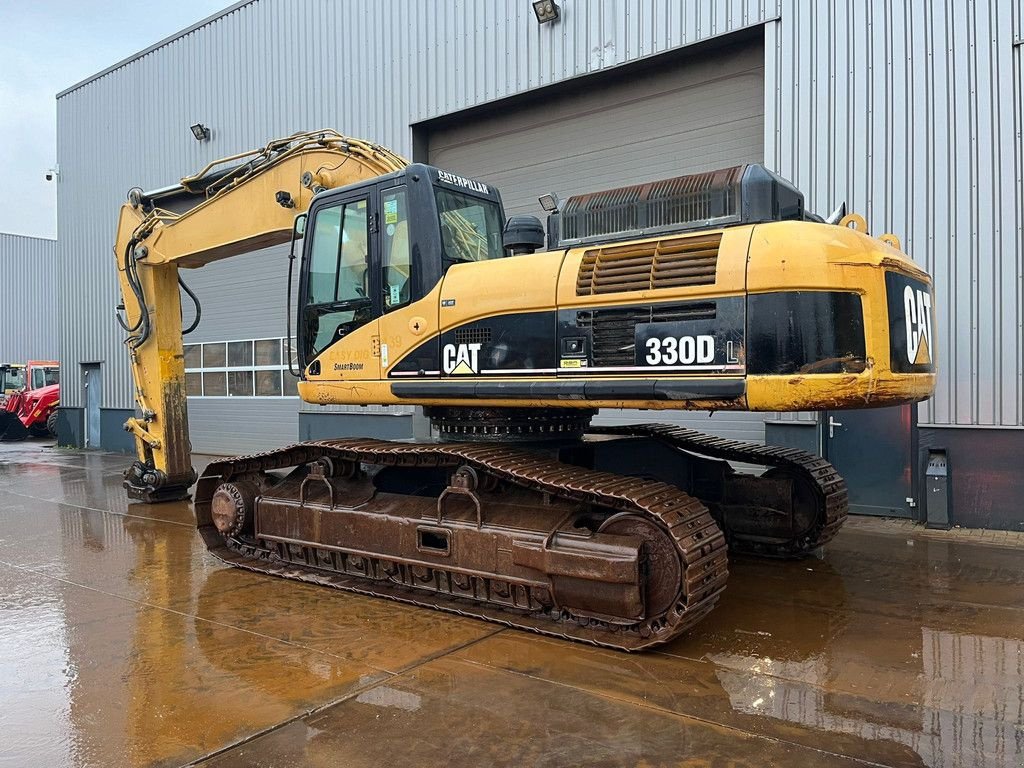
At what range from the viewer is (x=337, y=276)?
20.4ft

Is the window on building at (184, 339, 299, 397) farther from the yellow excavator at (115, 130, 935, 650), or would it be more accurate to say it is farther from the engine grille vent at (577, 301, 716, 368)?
the engine grille vent at (577, 301, 716, 368)

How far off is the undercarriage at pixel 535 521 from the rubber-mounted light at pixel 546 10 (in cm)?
653

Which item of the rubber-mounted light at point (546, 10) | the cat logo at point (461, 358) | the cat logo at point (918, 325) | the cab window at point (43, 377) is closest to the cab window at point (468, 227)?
the cat logo at point (461, 358)

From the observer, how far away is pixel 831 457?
889 cm

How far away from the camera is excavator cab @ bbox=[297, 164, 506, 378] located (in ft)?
18.7

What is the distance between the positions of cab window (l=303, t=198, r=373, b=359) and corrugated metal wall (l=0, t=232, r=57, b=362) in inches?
1418

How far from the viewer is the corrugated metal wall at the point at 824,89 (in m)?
7.96

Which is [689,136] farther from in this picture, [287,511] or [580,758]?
[580,758]

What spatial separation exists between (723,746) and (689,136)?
835 cm

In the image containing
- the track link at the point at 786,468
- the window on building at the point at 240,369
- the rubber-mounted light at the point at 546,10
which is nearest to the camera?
the track link at the point at 786,468

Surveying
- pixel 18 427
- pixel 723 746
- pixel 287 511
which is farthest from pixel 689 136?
pixel 18 427

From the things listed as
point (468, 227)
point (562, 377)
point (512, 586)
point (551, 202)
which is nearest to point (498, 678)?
point (512, 586)

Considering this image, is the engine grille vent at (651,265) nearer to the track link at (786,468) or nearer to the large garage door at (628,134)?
the track link at (786,468)

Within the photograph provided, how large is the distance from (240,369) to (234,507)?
9.66 m
